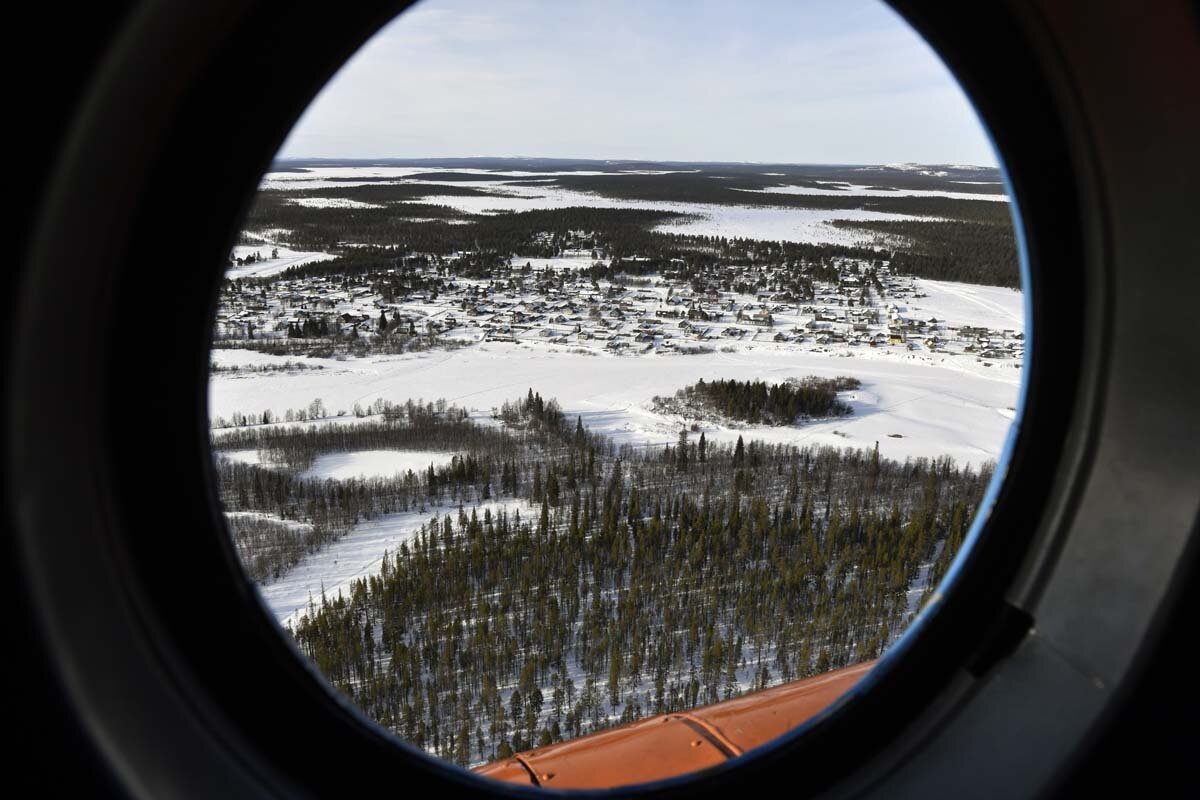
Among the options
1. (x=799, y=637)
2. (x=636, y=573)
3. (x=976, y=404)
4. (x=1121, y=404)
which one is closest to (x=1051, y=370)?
(x=1121, y=404)

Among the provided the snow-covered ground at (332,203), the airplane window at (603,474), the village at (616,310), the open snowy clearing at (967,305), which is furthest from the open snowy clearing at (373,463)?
the snow-covered ground at (332,203)

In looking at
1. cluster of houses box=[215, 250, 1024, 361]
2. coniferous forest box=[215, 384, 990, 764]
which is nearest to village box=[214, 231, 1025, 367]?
cluster of houses box=[215, 250, 1024, 361]

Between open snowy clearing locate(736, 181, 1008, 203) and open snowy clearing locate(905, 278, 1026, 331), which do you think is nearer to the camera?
open snowy clearing locate(905, 278, 1026, 331)

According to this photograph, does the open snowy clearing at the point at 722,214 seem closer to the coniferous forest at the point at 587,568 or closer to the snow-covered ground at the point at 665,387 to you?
the snow-covered ground at the point at 665,387

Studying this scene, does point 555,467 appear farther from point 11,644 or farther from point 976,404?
point 11,644

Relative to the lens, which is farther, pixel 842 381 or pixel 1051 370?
pixel 842 381

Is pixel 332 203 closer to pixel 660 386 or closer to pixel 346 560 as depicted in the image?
pixel 660 386

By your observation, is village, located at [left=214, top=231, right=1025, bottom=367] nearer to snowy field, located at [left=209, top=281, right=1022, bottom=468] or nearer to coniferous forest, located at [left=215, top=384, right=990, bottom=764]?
snowy field, located at [left=209, top=281, right=1022, bottom=468]
